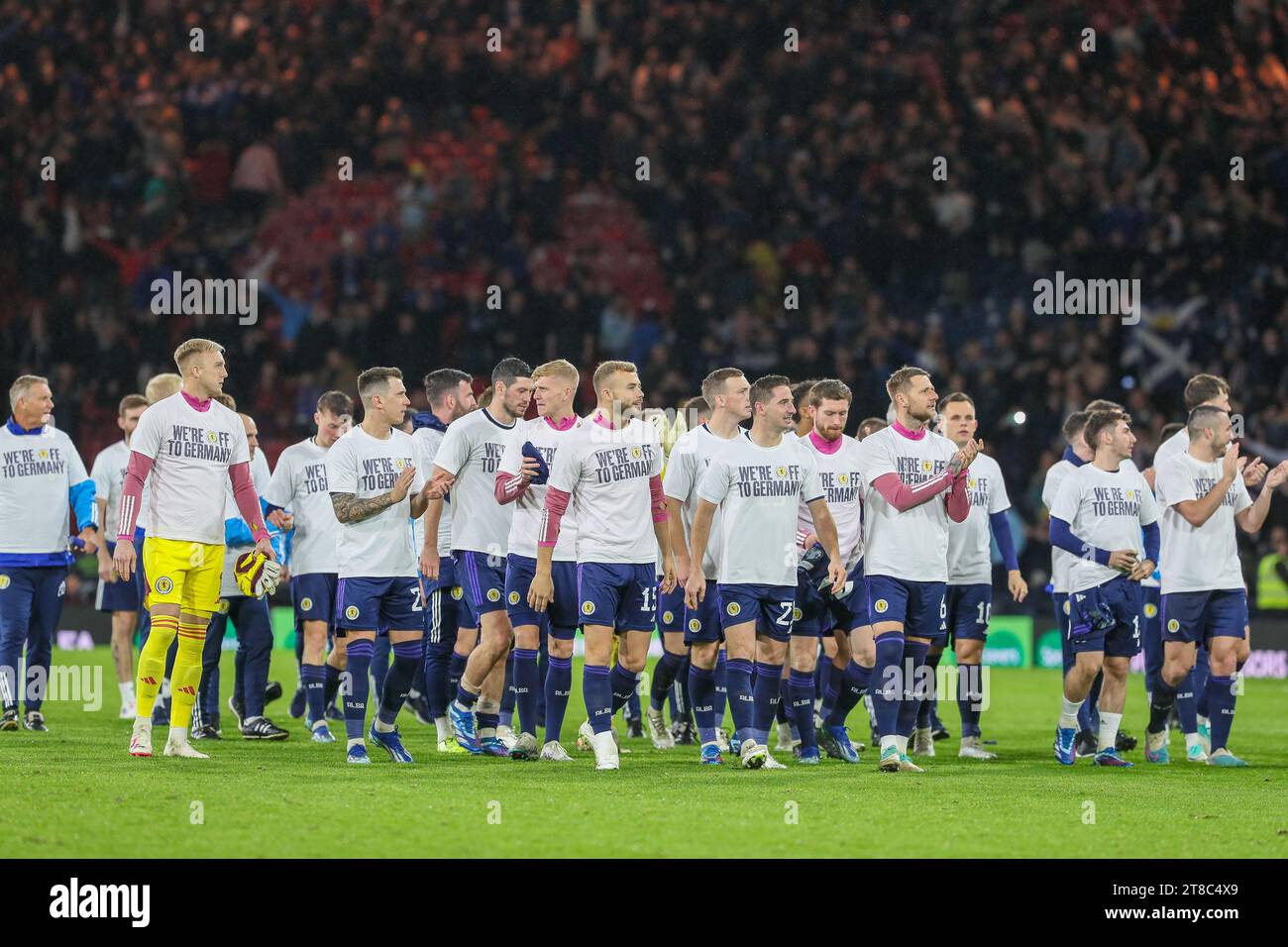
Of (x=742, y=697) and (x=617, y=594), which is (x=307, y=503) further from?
(x=742, y=697)

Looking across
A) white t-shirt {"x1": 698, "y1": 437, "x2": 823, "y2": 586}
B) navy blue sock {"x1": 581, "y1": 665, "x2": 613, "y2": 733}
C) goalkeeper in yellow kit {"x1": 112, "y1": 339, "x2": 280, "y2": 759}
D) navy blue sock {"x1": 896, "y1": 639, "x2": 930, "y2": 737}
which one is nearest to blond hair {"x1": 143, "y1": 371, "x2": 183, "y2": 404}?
goalkeeper in yellow kit {"x1": 112, "y1": 339, "x2": 280, "y2": 759}

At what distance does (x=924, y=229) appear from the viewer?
25500mm

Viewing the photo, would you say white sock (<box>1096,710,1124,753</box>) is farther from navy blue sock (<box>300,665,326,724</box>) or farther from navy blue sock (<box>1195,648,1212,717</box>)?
navy blue sock (<box>300,665,326,724</box>)

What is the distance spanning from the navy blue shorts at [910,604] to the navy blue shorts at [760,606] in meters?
0.53

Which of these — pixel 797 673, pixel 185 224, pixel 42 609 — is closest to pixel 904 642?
pixel 797 673

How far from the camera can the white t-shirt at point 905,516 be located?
410 inches

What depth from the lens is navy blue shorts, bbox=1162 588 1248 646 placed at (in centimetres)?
1157

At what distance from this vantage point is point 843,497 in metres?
11.7

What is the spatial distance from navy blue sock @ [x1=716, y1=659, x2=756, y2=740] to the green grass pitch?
0.96 ft

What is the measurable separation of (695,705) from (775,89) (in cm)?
1750

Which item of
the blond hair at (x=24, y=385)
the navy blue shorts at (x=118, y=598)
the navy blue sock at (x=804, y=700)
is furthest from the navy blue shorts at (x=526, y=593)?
the navy blue shorts at (x=118, y=598)

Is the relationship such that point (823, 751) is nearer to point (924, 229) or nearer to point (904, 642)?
point (904, 642)

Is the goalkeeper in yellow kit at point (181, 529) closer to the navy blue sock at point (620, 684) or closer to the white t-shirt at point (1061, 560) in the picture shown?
the navy blue sock at point (620, 684)

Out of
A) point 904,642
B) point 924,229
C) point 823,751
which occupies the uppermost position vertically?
point 924,229
